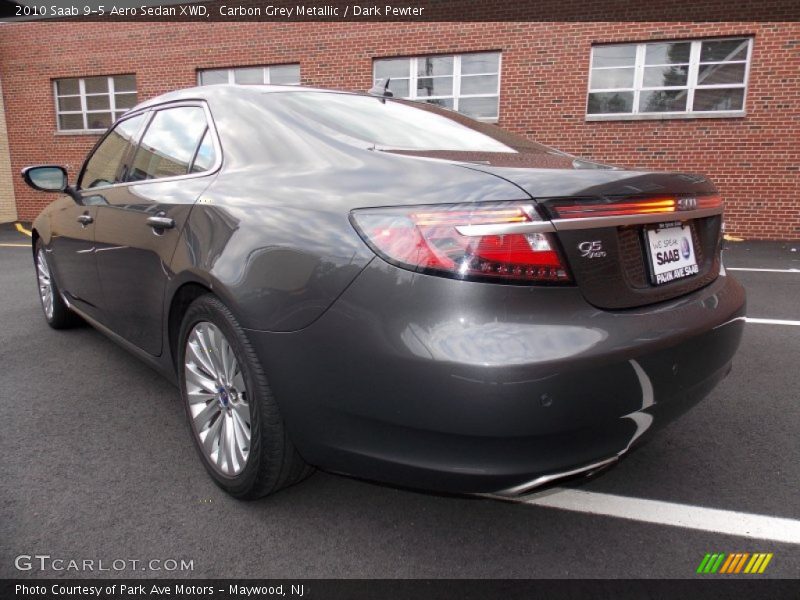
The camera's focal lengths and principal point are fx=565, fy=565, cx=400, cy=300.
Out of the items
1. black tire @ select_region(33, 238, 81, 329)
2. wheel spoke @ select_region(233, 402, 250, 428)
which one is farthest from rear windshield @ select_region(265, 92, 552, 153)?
black tire @ select_region(33, 238, 81, 329)

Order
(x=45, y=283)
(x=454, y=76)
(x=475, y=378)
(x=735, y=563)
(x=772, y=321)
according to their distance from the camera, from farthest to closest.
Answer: (x=454, y=76), (x=772, y=321), (x=45, y=283), (x=735, y=563), (x=475, y=378)

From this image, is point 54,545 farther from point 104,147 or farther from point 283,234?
point 104,147

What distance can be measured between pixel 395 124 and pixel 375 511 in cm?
156

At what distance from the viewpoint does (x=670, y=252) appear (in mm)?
1872

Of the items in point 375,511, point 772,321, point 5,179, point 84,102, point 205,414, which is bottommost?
point 375,511

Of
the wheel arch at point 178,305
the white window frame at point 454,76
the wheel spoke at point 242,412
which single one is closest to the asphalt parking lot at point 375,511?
the wheel spoke at point 242,412

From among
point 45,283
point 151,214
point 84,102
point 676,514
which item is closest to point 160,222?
point 151,214

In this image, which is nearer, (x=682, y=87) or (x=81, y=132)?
(x=682, y=87)

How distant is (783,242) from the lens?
406 inches

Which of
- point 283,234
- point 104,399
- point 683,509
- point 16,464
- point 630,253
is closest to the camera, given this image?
point 630,253

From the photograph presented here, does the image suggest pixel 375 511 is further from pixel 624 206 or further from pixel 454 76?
pixel 454 76

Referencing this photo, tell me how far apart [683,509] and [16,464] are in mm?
2772

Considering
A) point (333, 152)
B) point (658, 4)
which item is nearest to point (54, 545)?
point (333, 152)

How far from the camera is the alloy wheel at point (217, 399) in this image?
209 centimetres
